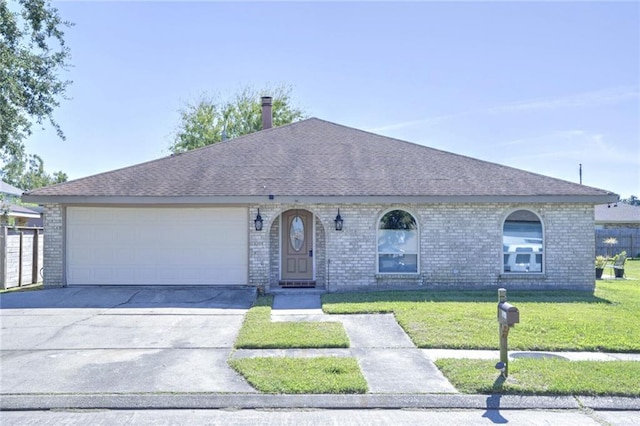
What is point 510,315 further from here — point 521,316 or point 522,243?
point 522,243

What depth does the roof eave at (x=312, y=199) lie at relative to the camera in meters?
13.5

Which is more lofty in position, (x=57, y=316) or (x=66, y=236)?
(x=66, y=236)

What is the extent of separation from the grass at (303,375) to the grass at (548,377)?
122 cm

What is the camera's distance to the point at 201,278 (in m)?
14.1

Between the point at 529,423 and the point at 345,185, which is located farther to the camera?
the point at 345,185

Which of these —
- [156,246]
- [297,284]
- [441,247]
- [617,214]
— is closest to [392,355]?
[441,247]

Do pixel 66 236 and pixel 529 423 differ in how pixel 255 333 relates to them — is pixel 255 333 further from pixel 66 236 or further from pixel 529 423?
pixel 66 236

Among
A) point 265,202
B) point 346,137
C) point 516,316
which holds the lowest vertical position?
point 516,316

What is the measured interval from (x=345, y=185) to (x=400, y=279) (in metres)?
2.88

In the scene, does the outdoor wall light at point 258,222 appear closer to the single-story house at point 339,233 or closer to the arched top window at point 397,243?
the single-story house at point 339,233

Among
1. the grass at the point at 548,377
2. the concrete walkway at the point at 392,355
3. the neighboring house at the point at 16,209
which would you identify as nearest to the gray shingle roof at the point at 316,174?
the concrete walkway at the point at 392,355

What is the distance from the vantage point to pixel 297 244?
580 inches

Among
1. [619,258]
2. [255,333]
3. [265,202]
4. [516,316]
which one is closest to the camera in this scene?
[516,316]

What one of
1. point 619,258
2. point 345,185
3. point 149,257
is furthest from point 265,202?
point 619,258
